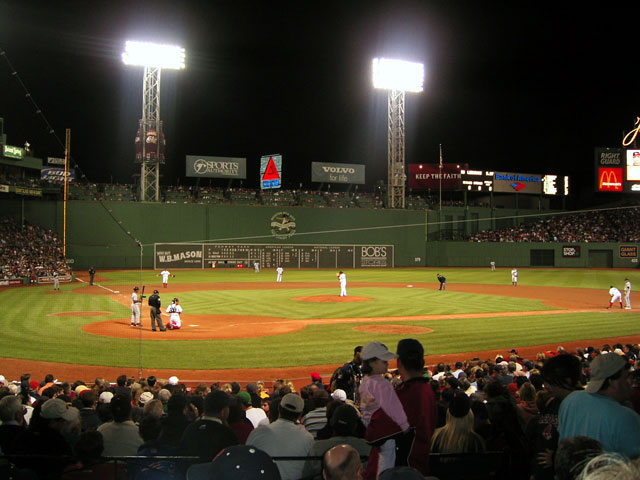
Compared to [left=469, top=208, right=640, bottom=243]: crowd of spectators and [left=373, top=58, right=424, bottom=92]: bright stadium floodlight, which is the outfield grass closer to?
[left=469, top=208, right=640, bottom=243]: crowd of spectators

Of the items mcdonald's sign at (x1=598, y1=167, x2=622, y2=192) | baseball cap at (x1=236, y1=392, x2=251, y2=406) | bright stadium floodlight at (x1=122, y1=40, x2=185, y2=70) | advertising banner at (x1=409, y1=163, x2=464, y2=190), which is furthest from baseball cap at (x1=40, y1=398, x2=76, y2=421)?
advertising banner at (x1=409, y1=163, x2=464, y2=190)

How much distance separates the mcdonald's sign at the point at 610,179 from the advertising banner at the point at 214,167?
137 ft

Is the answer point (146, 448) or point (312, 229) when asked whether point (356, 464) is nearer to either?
point (146, 448)

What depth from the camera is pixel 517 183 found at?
72.6 meters

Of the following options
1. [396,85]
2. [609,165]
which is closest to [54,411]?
[396,85]

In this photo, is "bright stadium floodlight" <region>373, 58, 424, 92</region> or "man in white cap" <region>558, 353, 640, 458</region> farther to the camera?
"bright stadium floodlight" <region>373, 58, 424, 92</region>

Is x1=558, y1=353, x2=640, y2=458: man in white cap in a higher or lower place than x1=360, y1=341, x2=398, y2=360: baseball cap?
lower

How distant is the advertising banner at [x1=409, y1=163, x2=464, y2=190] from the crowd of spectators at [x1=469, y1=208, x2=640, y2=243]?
771cm

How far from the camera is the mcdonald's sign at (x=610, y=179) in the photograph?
5906 cm

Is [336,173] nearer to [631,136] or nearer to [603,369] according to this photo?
[631,136]

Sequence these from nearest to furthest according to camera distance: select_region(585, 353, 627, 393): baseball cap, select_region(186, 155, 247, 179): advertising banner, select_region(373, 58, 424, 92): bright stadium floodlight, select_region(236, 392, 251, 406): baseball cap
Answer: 1. select_region(585, 353, 627, 393): baseball cap
2. select_region(236, 392, 251, 406): baseball cap
3. select_region(373, 58, 424, 92): bright stadium floodlight
4. select_region(186, 155, 247, 179): advertising banner

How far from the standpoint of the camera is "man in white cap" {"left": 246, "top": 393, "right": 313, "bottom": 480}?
4.10 metres

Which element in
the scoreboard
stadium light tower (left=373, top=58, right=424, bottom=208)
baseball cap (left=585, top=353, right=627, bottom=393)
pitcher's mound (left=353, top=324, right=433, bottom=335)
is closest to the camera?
baseball cap (left=585, top=353, right=627, bottom=393)

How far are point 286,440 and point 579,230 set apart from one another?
7170 centimetres
